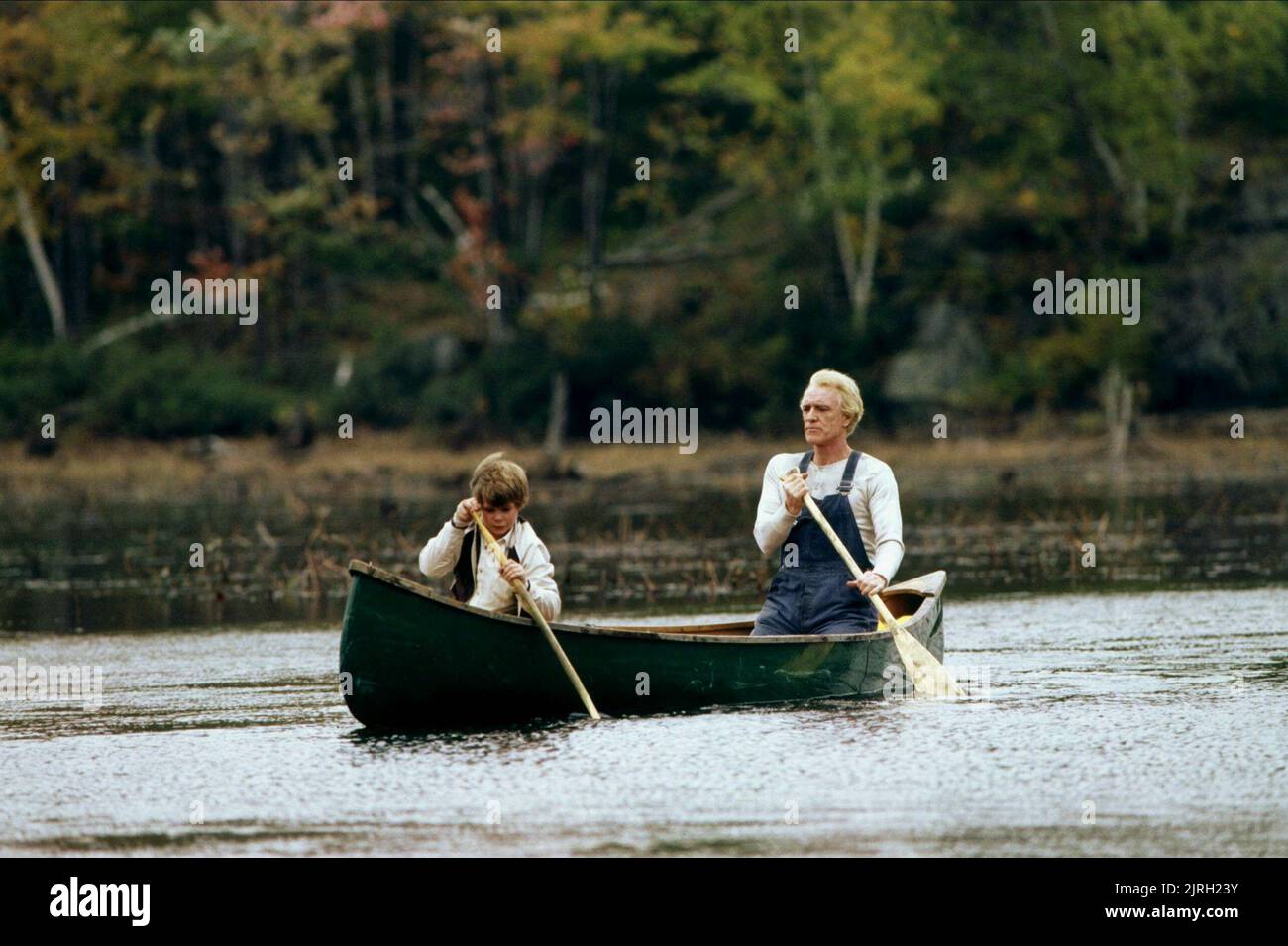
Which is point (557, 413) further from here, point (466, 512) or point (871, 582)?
point (466, 512)

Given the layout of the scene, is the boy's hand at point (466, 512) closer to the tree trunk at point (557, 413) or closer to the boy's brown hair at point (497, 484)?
the boy's brown hair at point (497, 484)

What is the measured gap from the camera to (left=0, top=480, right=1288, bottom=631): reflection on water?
1717cm

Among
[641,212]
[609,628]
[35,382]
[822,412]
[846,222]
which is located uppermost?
[641,212]

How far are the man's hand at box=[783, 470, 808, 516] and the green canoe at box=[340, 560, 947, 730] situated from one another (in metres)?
0.65

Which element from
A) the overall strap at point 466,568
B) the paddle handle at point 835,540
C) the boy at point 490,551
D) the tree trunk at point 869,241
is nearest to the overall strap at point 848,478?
the paddle handle at point 835,540

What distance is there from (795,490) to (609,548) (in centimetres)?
1008

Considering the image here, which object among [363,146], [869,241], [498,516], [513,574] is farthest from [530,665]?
[363,146]

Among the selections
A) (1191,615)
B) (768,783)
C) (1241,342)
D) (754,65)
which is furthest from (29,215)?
(768,783)

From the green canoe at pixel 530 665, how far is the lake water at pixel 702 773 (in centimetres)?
15

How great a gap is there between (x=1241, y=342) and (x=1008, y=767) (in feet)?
84.6

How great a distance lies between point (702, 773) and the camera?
31.7 feet
